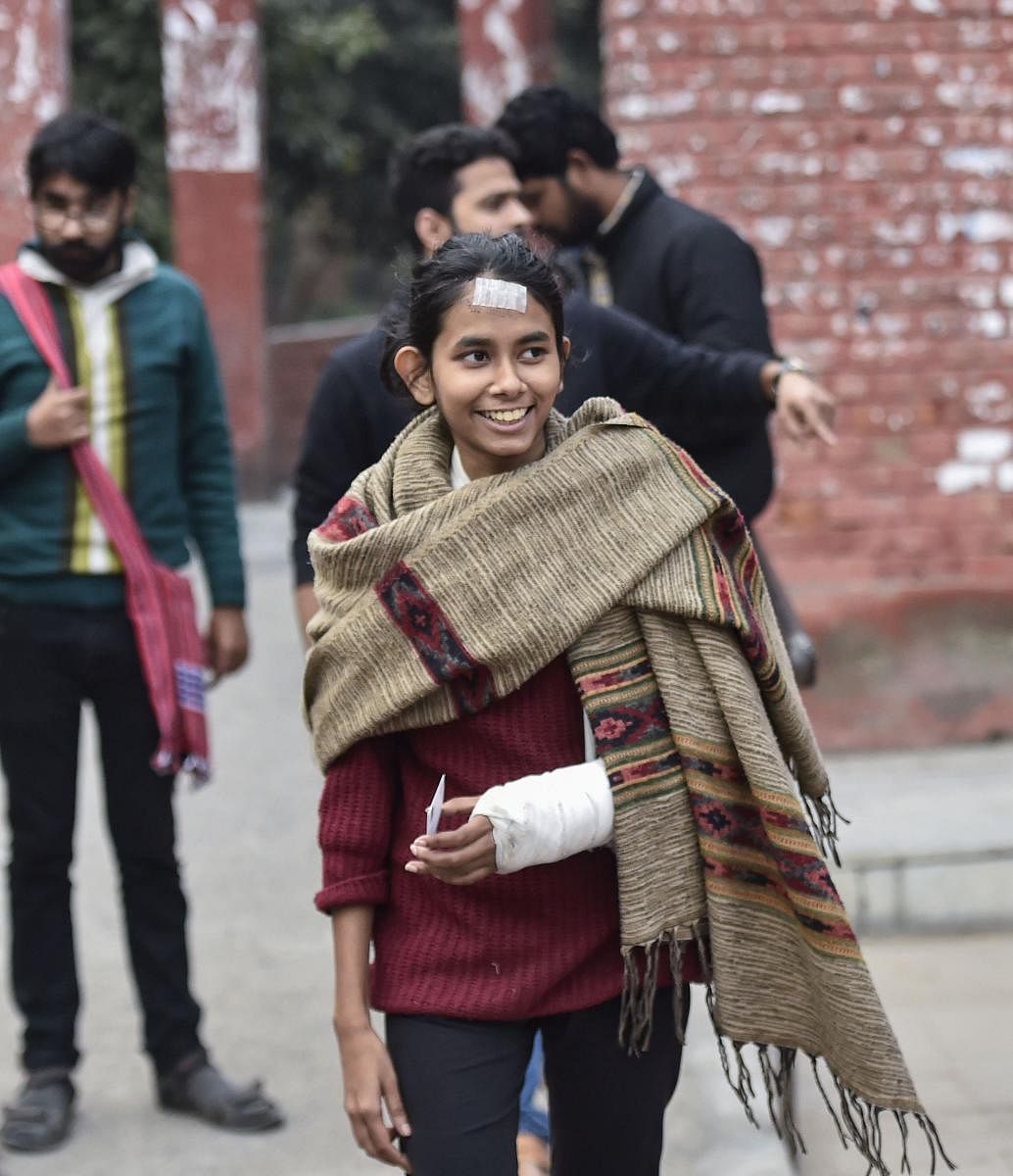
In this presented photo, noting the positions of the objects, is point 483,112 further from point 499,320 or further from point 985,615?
point 499,320

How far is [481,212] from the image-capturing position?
139 inches

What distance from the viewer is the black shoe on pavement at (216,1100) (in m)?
3.92

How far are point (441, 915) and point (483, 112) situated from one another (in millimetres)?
9087

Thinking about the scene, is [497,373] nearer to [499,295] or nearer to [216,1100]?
[499,295]

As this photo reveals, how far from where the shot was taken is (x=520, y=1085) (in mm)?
2387

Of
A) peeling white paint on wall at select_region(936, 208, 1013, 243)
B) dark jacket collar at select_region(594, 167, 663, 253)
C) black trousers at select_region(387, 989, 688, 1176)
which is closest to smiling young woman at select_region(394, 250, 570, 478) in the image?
black trousers at select_region(387, 989, 688, 1176)

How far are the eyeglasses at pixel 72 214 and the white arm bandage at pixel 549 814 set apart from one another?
6.50 feet

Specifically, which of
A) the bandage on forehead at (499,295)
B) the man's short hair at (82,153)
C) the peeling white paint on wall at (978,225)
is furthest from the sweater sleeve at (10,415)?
the peeling white paint on wall at (978,225)

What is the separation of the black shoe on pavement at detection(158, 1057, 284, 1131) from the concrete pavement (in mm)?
35

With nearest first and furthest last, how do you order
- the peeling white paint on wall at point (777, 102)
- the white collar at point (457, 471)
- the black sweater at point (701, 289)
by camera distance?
1. the white collar at point (457, 471)
2. the black sweater at point (701, 289)
3. the peeling white paint on wall at point (777, 102)

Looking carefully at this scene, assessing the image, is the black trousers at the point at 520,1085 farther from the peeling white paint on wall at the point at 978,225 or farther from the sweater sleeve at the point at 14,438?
the peeling white paint on wall at the point at 978,225

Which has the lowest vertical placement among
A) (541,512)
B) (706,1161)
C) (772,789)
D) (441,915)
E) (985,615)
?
(706,1161)

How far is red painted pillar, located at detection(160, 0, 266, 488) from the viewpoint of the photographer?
13.1m

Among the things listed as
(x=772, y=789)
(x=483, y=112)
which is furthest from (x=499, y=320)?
(x=483, y=112)
